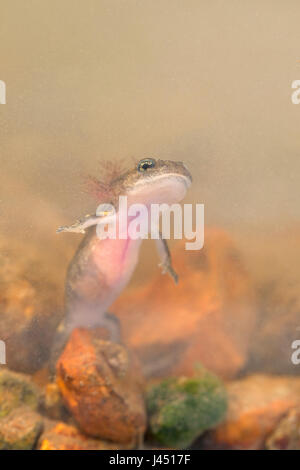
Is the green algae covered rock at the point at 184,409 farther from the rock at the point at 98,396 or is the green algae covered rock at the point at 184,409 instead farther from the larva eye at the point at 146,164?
the larva eye at the point at 146,164

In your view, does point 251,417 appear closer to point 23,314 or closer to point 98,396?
point 98,396

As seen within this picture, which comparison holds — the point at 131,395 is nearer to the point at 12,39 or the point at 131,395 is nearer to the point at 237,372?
the point at 237,372

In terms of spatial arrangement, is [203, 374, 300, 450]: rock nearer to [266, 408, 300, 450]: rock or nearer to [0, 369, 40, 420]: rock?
[266, 408, 300, 450]: rock

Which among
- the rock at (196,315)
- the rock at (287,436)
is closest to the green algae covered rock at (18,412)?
the rock at (196,315)

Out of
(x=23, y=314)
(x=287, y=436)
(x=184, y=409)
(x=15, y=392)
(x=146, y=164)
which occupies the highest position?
(x=146, y=164)

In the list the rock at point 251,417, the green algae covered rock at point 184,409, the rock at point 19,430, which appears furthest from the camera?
the rock at point 251,417

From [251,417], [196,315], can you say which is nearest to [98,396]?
[251,417]

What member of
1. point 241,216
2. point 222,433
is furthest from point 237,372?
point 241,216
